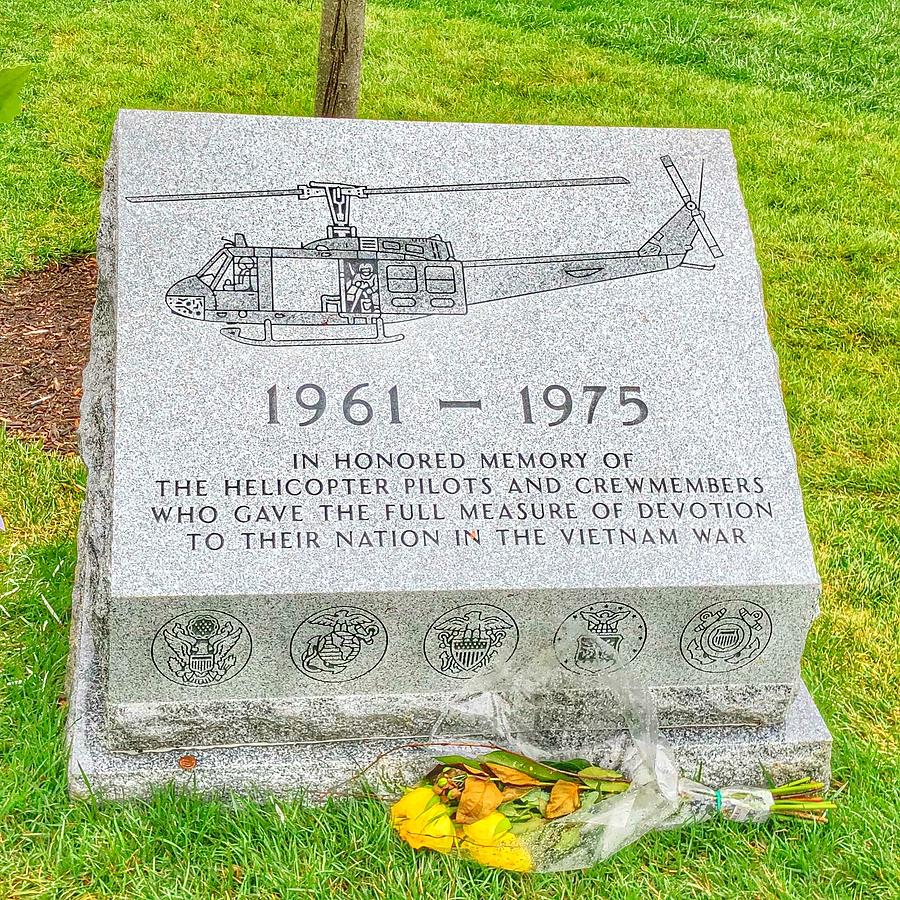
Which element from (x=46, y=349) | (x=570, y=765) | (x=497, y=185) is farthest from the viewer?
(x=46, y=349)

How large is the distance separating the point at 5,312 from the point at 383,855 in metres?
3.21

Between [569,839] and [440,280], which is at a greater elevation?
[440,280]

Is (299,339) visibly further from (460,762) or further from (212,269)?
(460,762)

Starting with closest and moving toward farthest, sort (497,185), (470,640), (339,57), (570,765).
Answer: (470,640) → (570,765) → (497,185) → (339,57)

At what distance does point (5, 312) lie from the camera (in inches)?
191

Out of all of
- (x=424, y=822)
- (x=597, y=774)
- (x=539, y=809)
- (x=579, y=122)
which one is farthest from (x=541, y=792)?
(x=579, y=122)

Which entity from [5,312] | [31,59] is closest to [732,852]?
[5,312]

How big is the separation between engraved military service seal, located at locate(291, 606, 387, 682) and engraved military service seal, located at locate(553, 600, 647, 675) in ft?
1.49

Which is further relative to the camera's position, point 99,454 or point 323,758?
point 99,454

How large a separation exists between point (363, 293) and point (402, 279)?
12 cm

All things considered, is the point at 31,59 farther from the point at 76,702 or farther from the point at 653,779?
the point at 653,779

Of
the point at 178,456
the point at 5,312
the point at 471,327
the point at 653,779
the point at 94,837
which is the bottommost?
the point at 5,312

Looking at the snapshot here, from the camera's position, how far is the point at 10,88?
124 cm

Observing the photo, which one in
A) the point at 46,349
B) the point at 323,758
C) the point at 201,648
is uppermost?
the point at 201,648
